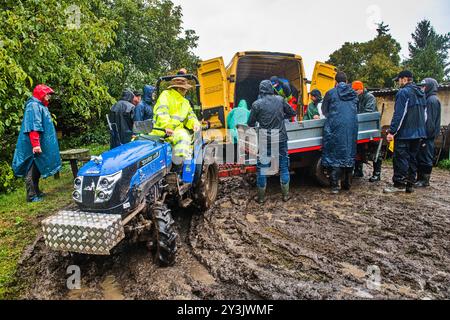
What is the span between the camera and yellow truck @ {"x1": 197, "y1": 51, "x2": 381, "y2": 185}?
5.89 meters

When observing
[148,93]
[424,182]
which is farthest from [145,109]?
[424,182]

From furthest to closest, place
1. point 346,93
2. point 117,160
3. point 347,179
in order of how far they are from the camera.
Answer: point 347,179 < point 346,93 < point 117,160

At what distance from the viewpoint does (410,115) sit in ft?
18.6

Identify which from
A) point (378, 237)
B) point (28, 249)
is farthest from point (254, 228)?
point (28, 249)

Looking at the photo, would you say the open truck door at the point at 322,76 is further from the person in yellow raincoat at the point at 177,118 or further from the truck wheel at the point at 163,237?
the truck wheel at the point at 163,237

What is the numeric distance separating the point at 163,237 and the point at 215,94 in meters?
4.89

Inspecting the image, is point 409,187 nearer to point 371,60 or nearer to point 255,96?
point 255,96

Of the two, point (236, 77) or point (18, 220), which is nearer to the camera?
point (18, 220)

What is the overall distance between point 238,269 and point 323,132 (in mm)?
3454

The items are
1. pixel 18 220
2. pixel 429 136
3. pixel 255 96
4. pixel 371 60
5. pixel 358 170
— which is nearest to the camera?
pixel 18 220

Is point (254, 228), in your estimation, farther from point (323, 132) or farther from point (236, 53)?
point (236, 53)

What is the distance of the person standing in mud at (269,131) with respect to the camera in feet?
17.9
